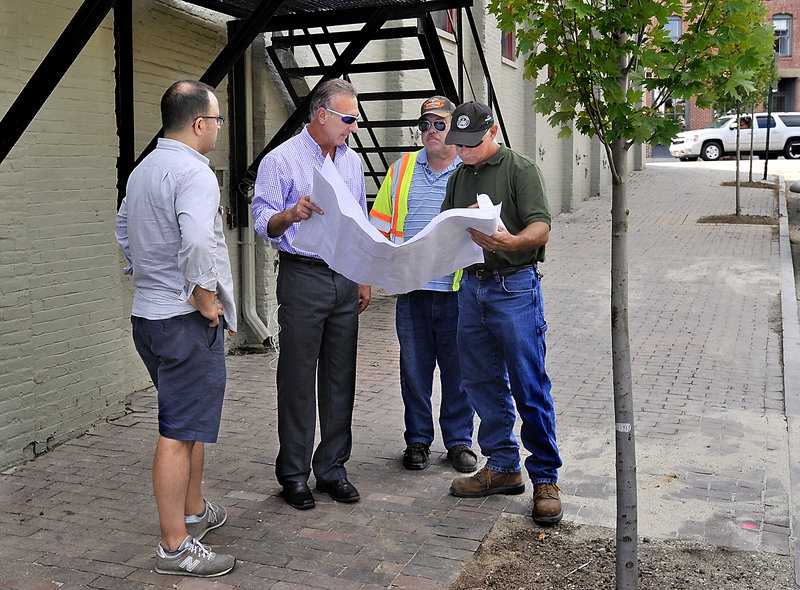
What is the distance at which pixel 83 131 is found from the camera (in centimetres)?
602

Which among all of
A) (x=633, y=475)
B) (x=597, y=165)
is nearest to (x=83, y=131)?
(x=633, y=475)

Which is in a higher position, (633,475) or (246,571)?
(633,475)

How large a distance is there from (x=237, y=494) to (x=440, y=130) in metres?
2.37

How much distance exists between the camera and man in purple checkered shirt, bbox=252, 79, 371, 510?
4680 millimetres

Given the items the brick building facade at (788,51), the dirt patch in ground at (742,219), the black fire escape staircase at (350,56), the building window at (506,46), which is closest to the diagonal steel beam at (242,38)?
the black fire escape staircase at (350,56)

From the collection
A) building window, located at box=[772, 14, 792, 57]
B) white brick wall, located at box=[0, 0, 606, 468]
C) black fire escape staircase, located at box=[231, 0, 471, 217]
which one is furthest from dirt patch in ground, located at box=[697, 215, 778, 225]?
building window, located at box=[772, 14, 792, 57]

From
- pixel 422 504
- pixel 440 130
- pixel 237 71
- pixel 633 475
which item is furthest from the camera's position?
pixel 237 71

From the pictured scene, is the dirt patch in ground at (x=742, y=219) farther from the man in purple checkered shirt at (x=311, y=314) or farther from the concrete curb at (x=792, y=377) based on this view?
the man in purple checkered shirt at (x=311, y=314)

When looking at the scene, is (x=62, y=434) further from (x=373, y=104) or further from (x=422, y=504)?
(x=373, y=104)

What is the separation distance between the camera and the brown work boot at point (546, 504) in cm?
459

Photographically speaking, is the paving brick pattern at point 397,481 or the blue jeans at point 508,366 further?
the blue jeans at point 508,366

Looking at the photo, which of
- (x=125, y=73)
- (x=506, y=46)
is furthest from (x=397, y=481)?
(x=506, y=46)

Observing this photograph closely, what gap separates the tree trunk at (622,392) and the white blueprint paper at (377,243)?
0.55 metres

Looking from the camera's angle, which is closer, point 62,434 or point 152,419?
point 62,434
